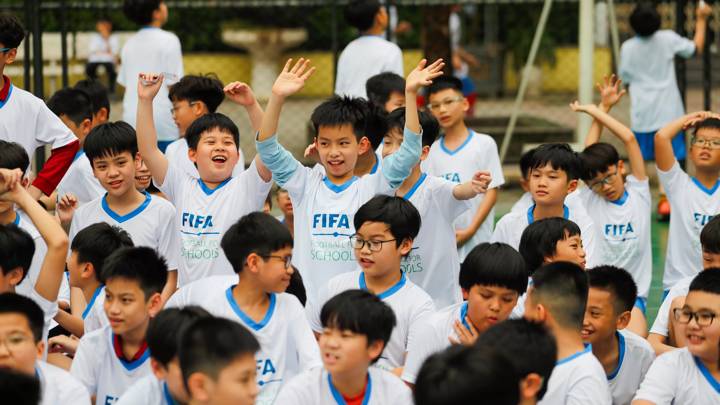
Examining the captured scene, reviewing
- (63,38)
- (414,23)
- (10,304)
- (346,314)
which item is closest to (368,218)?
(346,314)

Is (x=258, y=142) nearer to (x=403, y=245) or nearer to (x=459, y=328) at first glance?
(x=403, y=245)

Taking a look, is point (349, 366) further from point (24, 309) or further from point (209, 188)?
point (209, 188)

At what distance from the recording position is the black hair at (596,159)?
22.7 feet

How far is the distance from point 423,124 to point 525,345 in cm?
282

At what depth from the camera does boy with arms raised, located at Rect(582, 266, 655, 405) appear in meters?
5.23

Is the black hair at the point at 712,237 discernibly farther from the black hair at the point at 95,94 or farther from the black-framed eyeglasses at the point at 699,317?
the black hair at the point at 95,94

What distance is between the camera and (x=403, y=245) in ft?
17.8

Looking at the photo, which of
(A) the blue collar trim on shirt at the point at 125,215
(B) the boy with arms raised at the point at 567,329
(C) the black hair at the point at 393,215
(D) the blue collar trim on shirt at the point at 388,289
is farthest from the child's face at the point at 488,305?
(A) the blue collar trim on shirt at the point at 125,215

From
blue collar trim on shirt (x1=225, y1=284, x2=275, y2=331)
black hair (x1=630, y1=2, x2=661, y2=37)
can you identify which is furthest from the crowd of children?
black hair (x1=630, y1=2, x2=661, y2=37)

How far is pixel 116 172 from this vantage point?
6180 millimetres

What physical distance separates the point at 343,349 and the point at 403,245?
1.23 m

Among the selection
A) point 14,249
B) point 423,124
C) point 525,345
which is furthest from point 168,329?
point 423,124

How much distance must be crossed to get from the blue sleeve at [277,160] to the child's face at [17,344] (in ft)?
5.60

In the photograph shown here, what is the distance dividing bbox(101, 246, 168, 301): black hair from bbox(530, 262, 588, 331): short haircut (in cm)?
142
